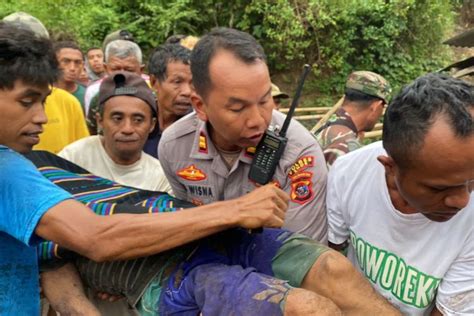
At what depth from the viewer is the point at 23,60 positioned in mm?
1672

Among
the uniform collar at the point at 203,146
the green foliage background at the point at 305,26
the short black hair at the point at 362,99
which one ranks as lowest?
the green foliage background at the point at 305,26

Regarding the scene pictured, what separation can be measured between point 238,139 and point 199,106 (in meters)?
0.28

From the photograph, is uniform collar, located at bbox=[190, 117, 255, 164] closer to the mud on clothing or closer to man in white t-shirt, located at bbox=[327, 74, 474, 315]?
the mud on clothing

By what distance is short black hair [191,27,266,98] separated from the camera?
81.0 inches

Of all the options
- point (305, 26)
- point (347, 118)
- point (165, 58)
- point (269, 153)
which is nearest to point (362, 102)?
point (347, 118)

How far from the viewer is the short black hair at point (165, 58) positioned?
3.64 meters

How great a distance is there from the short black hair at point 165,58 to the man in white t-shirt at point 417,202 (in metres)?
1.93

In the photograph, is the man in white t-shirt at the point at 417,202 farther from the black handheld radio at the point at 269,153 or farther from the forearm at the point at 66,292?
the forearm at the point at 66,292

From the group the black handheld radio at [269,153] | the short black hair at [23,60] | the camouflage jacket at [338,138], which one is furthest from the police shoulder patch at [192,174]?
the camouflage jacket at [338,138]

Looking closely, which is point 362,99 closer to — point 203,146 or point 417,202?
point 203,146

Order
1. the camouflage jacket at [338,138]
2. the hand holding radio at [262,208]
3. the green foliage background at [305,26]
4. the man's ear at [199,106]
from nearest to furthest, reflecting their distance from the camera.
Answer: the hand holding radio at [262,208] → the man's ear at [199,106] → the camouflage jacket at [338,138] → the green foliage background at [305,26]

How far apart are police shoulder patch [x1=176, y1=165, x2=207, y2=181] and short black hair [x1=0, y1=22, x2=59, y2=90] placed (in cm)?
70

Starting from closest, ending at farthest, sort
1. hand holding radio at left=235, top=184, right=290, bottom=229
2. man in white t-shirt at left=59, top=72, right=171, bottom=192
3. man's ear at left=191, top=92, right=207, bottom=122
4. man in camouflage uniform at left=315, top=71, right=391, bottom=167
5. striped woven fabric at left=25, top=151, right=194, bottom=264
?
hand holding radio at left=235, top=184, right=290, bottom=229 < striped woven fabric at left=25, top=151, right=194, bottom=264 < man's ear at left=191, top=92, right=207, bottom=122 < man in white t-shirt at left=59, top=72, right=171, bottom=192 < man in camouflage uniform at left=315, top=71, right=391, bottom=167

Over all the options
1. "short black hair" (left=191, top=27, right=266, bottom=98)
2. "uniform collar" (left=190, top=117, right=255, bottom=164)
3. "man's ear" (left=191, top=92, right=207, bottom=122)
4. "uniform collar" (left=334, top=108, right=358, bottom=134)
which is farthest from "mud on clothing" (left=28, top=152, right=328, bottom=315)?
"uniform collar" (left=334, top=108, right=358, bottom=134)
